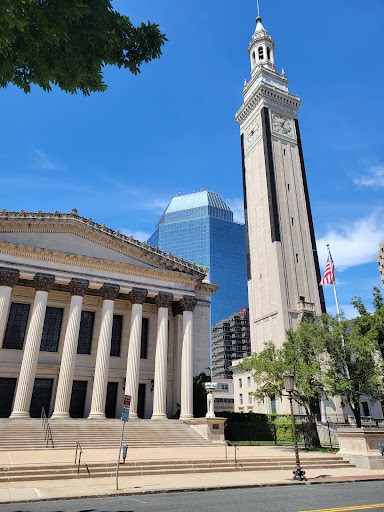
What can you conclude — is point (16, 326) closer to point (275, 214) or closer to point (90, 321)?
point (90, 321)

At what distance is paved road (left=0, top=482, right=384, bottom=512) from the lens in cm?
977

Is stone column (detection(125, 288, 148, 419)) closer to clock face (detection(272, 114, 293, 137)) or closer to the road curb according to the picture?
the road curb

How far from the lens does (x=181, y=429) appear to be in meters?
30.2

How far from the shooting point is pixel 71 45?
944 centimetres

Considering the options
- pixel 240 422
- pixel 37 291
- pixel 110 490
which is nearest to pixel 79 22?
pixel 110 490

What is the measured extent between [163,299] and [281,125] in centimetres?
4675

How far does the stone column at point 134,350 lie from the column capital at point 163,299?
51.1 inches

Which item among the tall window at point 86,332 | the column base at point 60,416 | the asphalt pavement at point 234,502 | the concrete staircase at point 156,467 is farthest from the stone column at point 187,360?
the asphalt pavement at point 234,502

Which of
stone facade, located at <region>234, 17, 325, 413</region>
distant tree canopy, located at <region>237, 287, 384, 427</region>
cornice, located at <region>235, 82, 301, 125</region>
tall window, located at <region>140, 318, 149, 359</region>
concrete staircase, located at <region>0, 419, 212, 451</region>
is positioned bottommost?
concrete staircase, located at <region>0, 419, 212, 451</region>

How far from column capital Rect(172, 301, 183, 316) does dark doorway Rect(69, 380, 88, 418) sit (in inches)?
426

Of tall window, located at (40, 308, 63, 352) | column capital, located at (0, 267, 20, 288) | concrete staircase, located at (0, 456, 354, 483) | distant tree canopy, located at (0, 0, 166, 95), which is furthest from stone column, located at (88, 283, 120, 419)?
distant tree canopy, located at (0, 0, 166, 95)

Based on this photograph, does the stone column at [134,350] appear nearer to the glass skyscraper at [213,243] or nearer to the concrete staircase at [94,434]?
the concrete staircase at [94,434]

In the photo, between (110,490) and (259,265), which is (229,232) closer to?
(259,265)

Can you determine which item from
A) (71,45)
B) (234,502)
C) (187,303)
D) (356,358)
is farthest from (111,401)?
(71,45)
